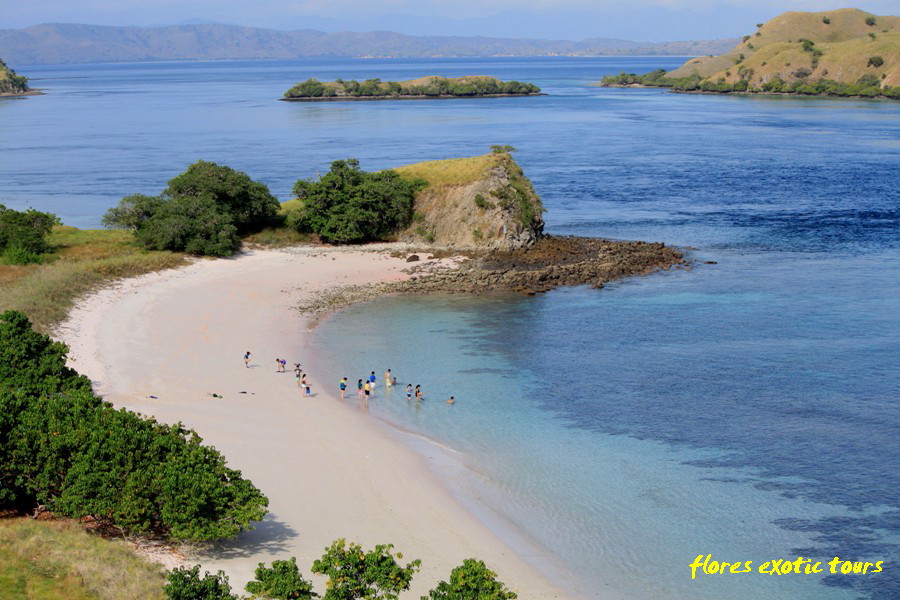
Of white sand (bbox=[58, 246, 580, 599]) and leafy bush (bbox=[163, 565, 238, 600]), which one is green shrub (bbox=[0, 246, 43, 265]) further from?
leafy bush (bbox=[163, 565, 238, 600])

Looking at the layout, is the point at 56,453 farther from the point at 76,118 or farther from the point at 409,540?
the point at 76,118

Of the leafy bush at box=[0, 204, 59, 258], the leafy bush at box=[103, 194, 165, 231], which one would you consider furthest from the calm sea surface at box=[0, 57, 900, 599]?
the leafy bush at box=[0, 204, 59, 258]

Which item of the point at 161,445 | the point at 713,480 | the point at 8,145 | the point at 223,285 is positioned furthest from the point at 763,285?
the point at 8,145

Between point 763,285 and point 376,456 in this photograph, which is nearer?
point 376,456

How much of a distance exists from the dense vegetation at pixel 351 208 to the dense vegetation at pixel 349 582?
46308mm

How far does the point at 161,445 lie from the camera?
2564 cm

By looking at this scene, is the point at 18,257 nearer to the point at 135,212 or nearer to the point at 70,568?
the point at 135,212

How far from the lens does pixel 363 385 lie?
38.9 meters

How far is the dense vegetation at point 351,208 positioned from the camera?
213 feet

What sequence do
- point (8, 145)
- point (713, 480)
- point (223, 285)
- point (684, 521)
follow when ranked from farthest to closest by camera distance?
point (8, 145) < point (223, 285) < point (713, 480) < point (684, 521)

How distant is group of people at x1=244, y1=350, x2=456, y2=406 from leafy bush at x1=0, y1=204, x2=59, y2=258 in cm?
2340

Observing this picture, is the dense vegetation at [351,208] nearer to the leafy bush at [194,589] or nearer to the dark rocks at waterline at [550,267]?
the dark rocks at waterline at [550,267]

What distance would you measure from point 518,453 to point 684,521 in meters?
6.96

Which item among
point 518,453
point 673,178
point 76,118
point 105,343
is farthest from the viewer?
point 76,118
